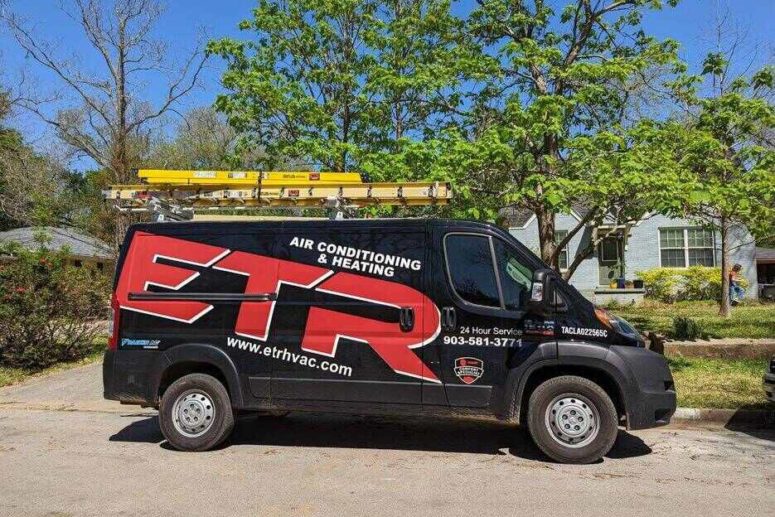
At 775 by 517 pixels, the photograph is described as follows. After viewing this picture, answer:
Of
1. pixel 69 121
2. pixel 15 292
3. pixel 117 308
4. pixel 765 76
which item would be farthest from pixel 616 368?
pixel 69 121

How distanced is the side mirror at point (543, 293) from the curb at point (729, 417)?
291 cm

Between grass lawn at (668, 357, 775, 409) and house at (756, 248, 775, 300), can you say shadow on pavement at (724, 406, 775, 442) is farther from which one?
house at (756, 248, 775, 300)

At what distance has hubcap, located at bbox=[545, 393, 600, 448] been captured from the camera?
6.01m

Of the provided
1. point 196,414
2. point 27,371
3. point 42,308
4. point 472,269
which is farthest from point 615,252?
point 196,414

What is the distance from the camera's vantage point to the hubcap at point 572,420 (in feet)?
19.7

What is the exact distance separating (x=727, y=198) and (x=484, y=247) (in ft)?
14.5

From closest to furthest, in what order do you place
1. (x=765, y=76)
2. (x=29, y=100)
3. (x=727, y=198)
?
(x=727, y=198) < (x=765, y=76) < (x=29, y=100)

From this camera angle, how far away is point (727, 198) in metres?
8.70

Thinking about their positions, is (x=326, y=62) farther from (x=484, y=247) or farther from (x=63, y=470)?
(x=63, y=470)

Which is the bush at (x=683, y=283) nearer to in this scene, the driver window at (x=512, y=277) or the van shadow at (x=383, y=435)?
the van shadow at (x=383, y=435)

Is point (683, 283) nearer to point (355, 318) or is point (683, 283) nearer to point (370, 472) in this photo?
point (355, 318)

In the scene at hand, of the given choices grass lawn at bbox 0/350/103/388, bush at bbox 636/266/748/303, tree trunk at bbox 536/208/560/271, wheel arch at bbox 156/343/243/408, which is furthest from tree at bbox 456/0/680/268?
bush at bbox 636/266/748/303

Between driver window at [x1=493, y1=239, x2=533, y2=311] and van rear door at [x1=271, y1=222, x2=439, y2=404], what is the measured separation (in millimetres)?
714

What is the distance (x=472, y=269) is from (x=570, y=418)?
166 cm
